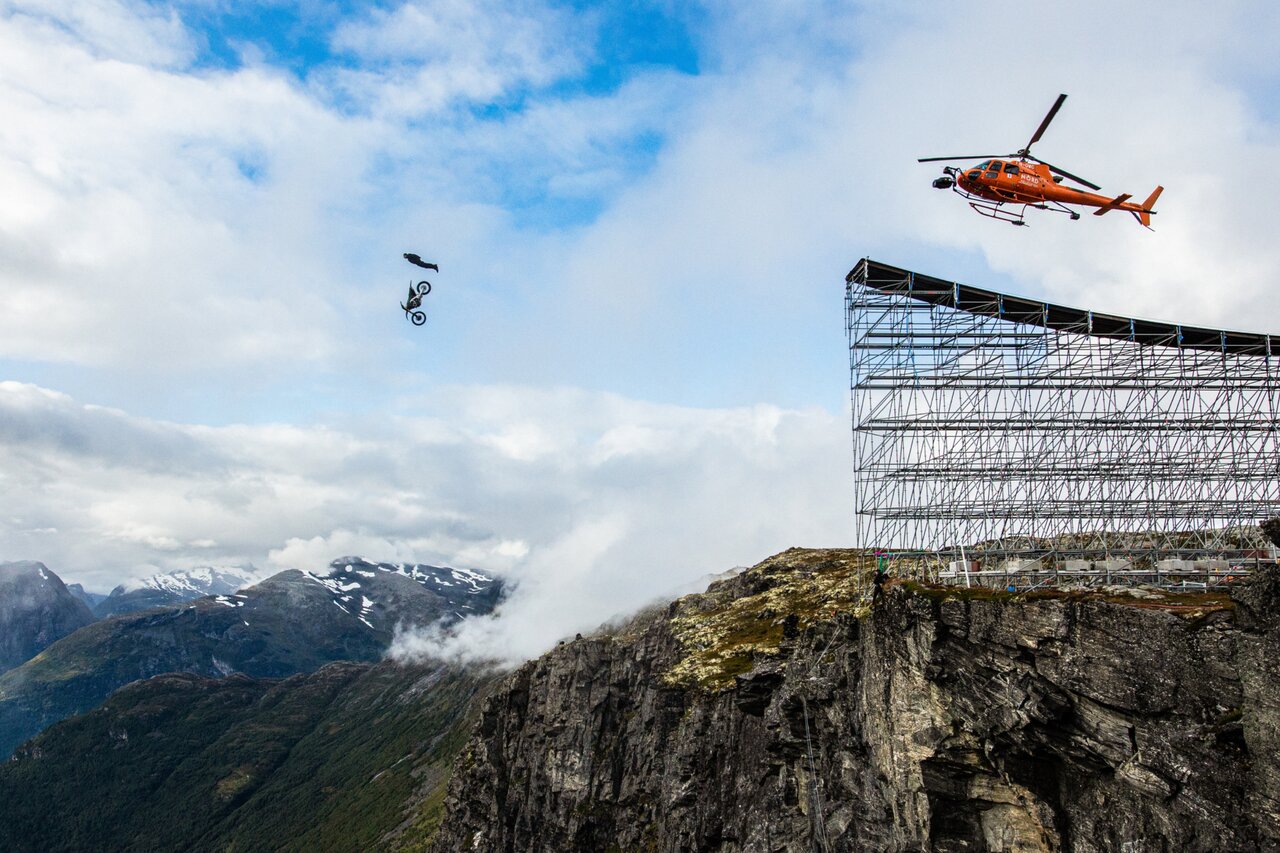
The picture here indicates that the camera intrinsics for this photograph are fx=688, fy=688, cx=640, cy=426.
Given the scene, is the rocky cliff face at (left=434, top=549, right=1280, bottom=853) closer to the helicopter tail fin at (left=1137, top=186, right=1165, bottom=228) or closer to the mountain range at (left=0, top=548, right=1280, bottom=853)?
the mountain range at (left=0, top=548, right=1280, bottom=853)

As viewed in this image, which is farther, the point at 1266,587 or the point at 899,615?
the point at 899,615

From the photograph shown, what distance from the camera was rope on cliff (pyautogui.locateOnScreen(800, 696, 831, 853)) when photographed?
2203 inches

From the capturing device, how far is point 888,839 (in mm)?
46312

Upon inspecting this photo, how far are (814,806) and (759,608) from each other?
51.1m

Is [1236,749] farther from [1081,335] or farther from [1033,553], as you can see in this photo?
[1081,335]

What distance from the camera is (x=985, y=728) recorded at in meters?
39.3

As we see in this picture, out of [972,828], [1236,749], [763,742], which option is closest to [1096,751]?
[1236,749]

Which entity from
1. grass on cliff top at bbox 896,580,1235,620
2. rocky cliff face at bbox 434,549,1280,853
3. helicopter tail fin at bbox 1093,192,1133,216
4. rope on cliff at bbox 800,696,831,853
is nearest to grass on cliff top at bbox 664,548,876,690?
rocky cliff face at bbox 434,549,1280,853

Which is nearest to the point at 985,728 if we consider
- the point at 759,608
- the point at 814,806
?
the point at 814,806

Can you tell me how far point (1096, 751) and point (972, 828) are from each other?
10657 millimetres

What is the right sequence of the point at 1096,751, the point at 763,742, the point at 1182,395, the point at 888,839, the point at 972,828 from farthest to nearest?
the point at 763,742 → the point at 1182,395 → the point at 888,839 → the point at 972,828 → the point at 1096,751

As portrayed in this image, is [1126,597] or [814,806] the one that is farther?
[814,806]

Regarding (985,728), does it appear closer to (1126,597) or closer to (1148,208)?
(1126,597)

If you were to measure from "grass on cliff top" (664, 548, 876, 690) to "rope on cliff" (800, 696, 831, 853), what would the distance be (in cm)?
1197
